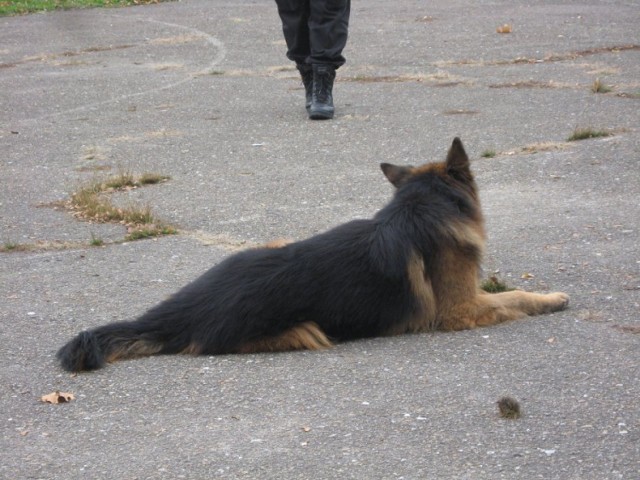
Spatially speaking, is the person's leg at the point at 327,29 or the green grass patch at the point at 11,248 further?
the person's leg at the point at 327,29

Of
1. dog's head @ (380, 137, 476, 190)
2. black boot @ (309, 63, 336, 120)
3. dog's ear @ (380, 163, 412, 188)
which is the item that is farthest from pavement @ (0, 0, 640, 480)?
dog's ear @ (380, 163, 412, 188)

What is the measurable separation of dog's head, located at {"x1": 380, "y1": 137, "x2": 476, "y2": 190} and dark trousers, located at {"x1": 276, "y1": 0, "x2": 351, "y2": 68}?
422cm

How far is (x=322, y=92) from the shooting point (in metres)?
9.95

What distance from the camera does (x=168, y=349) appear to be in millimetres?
5129

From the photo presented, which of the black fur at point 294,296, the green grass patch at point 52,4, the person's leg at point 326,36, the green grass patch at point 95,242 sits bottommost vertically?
the green grass patch at point 52,4

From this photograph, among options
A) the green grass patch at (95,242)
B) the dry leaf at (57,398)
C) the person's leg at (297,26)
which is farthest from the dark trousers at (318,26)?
the dry leaf at (57,398)

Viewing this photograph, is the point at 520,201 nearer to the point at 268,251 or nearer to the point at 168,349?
the point at 268,251

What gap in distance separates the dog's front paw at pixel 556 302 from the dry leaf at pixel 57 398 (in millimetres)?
2473

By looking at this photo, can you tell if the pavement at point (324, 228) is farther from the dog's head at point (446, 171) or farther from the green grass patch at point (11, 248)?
the dog's head at point (446, 171)

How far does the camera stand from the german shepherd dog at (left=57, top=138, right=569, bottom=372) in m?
5.05

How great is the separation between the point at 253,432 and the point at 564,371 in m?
1.43

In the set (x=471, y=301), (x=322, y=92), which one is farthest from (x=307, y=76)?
(x=471, y=301)

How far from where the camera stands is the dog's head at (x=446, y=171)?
18.3 feet

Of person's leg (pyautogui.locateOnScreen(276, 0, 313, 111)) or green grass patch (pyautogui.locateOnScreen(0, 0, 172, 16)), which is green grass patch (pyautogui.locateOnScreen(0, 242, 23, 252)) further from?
green grass patch (pyautogui.locateOnScreen(0, 0, 172, 16))
